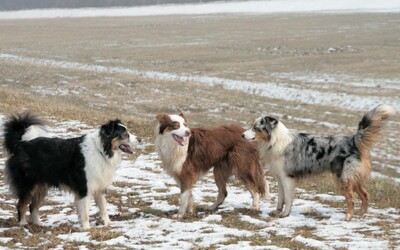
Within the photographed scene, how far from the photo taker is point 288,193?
9844 mm

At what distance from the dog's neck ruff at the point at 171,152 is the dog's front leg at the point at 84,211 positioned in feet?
5.15

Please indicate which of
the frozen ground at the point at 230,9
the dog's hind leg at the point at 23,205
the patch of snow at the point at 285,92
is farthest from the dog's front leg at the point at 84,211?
the frozen ground at the point at 230,9

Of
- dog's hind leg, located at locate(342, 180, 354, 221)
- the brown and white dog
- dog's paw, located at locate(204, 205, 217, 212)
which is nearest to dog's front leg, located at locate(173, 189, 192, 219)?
the brown and white dog

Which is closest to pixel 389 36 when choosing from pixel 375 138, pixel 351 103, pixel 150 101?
pixel 351 103

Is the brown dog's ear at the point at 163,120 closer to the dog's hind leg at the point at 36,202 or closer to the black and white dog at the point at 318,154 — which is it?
the black and white dog at the point at 318,154

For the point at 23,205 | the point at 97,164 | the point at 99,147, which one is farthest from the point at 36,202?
the point at 99,147

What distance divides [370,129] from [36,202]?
5.67 metres

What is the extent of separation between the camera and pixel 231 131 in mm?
10320

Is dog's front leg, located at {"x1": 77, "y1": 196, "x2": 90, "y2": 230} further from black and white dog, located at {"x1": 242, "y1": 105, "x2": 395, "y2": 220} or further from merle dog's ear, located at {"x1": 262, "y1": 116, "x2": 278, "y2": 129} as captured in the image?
merle dog's ear, located at {"x1": 262, "y1": 116, "x2": 278, "y2": 129}

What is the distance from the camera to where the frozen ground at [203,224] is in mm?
7922

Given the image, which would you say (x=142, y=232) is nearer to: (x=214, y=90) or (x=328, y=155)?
(x=328, y=155)

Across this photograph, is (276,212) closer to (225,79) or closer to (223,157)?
(223,157)

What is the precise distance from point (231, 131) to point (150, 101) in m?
17.7

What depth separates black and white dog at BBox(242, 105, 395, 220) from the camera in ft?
31.4
